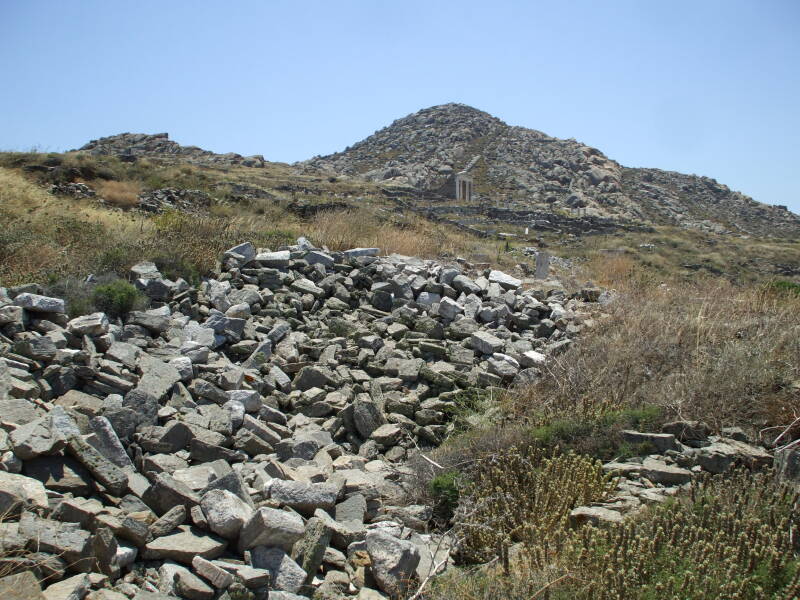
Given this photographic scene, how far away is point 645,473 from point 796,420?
1.45 metres

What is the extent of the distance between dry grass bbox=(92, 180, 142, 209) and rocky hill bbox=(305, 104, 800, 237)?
24.9 m

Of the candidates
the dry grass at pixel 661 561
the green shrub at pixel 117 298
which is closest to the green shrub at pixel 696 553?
the dry grass at pixel 661 561

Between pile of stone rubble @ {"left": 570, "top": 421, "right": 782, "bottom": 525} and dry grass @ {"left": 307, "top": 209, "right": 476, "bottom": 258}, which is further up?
dry grass @ {"left": 307, "top": 209, "right": 476, "bottom": 258}

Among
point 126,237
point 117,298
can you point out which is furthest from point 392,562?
point 126,237

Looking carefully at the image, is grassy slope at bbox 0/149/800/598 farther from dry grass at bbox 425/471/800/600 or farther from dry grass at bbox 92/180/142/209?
dry grass at bbox 92/180/142/209

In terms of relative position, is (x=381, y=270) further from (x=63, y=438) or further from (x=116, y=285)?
(x=63, y=438)

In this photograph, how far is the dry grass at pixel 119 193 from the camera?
16.0 m

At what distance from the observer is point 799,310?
7.71 meters

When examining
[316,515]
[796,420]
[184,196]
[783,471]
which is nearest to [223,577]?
[316,515]

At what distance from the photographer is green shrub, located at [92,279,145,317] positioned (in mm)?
6781

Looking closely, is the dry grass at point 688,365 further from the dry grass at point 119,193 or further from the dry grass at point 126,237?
the dry grass at point 119,193

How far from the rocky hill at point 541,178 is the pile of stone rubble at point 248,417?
31658 mm

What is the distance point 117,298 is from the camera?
6863 millimetres

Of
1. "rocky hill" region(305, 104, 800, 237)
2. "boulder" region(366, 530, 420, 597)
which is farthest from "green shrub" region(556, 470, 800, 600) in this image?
"rocky hill" region(305, 104, 800, 237)
